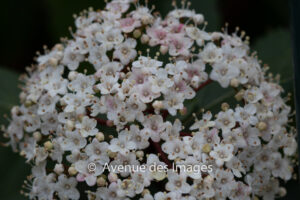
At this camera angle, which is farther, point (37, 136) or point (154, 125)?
point (37, 136)

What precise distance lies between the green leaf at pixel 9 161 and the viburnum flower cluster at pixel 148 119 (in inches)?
10.7

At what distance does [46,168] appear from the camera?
162cm

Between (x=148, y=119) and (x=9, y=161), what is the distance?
0.87 metres

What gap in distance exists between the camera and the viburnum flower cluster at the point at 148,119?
4.76 feet

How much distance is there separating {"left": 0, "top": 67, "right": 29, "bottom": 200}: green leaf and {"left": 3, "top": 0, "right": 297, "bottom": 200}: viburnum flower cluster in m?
0.27

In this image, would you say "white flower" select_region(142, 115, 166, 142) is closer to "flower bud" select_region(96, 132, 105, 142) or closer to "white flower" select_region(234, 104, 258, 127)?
"flower bud" select_region(96, 132, 105, 142)

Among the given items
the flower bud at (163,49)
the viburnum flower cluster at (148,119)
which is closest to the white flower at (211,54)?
the viburnum flower cluster at (148,119)

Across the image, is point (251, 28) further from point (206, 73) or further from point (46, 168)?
point (46, 168)

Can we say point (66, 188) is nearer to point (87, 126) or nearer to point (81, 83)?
point (87, 126)

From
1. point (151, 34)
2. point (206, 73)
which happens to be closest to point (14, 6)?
point (151, 34)

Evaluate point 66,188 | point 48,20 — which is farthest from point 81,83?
point 48,20

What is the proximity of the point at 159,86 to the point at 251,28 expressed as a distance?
141 cm

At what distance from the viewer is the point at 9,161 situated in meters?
2.08

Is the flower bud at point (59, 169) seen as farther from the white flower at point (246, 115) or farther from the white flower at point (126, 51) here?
the white flower at point (246, 115)
